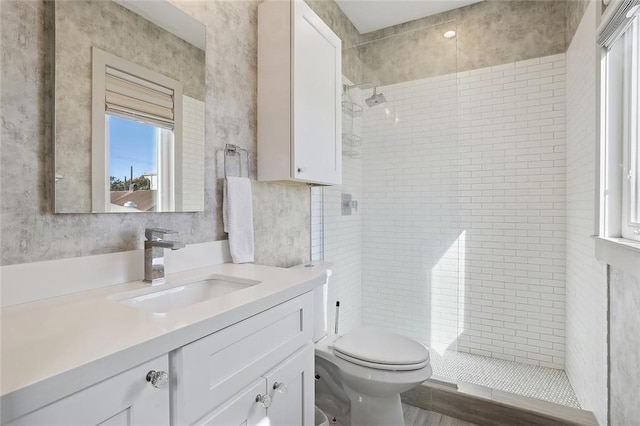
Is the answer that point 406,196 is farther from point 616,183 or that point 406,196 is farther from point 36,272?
point 36,272

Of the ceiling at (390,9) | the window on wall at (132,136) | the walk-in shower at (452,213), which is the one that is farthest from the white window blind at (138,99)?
the ceiling at (390,9)

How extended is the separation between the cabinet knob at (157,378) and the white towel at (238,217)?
892mm

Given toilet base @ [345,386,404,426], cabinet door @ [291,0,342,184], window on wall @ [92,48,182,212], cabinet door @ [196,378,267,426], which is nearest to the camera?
cabinet door @ [196,378,267,426]

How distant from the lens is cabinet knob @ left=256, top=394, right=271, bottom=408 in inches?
37.4

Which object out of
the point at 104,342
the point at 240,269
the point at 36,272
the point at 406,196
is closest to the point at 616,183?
the point at 406,196

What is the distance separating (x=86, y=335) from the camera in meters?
0.65

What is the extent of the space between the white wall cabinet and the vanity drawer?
81 cm

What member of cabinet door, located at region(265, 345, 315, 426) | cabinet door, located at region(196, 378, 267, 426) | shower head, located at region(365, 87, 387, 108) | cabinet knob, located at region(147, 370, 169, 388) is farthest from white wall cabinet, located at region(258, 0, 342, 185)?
cabinet knob, located at region(147, 370, 169, 388)

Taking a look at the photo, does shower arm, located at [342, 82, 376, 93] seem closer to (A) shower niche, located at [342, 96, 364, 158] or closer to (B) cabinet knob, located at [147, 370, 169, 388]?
(A) shower niche, located at [342, 96, 364, 158]

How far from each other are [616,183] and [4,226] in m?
2.44

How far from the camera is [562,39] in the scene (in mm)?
2588

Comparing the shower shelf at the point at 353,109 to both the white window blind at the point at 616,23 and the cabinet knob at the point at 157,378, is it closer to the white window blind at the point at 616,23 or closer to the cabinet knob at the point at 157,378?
the white window blind at the point at 616,23

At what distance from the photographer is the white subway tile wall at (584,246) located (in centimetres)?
174

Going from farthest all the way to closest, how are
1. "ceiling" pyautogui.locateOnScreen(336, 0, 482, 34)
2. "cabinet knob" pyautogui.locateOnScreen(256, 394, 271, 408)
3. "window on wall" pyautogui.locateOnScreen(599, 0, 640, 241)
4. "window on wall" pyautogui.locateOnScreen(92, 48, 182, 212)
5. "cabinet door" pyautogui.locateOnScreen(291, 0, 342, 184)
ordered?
"ceiling" pyautogui.locateOnScreen(336, 0, 482, 34)
"cabinet door" pyautogui.locateOnScreen(291, 0, 342, 184)
"window on wall" pyautogui.locateOnScreen(599, 0, 640, 241)
"window on wall" pyautogui.locateOnScreen(92, 48, 182, 212)
"cabinet knob" pyautogui.locateOnScreen(256, 394, 271, 408)
